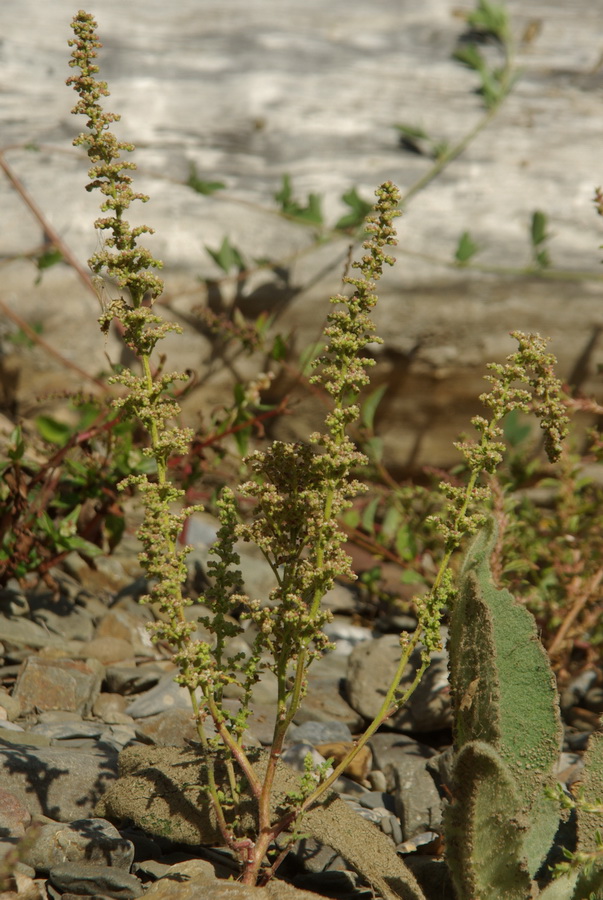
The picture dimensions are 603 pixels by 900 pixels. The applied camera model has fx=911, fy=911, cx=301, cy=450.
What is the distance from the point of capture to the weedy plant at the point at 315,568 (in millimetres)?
1818

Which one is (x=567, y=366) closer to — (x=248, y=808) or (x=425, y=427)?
(x=425, y=427)

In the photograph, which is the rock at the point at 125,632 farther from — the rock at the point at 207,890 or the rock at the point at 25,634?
the rock at the point at 207,890

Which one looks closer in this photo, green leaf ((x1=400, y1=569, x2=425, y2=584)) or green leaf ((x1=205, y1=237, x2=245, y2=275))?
green leaf ((x1=400, y1=569, x2=425, y2=584))

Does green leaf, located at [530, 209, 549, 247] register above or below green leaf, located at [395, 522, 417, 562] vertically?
above

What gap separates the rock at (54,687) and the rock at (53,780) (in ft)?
1.51

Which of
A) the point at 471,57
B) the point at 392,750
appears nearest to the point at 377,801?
the point at 392,750

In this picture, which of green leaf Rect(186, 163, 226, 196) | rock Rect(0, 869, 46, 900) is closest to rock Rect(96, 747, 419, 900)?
rock Rect(0, 869, 46, 900)

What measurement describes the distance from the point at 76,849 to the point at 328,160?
3.77 metres

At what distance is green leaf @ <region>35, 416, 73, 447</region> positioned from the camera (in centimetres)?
325

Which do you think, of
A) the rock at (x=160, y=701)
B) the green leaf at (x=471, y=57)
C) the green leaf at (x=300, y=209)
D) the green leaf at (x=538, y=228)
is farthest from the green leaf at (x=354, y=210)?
the rock at (x=160, y=701)

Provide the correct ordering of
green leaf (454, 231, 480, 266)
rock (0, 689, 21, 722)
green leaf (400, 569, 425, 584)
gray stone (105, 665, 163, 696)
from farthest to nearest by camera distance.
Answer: green leaf (454, 231, 480, 266) → green leaf (400, 569, 425, 584) → gray stone (105, 665, 163, 696) → rock (0, 689, 21, 722)

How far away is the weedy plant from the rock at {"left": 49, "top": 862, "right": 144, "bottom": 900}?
0.22m

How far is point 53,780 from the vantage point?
222 centimetres

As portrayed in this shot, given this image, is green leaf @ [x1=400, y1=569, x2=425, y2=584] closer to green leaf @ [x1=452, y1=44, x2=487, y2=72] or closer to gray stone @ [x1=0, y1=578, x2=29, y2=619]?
gray stone @ [x1=0, y1=578, x2=29, y2=619]
